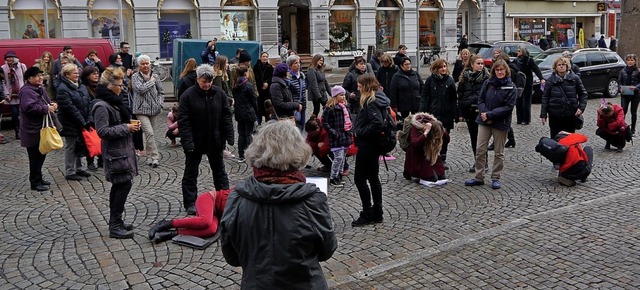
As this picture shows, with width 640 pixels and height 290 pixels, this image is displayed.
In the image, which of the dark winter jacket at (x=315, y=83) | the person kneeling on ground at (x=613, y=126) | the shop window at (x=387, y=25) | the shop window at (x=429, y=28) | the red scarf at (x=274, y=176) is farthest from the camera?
the shop window at (x=429, y=28)

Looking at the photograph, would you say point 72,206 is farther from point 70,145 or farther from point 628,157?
point 628,157

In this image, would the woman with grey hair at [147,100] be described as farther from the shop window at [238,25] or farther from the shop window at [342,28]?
the shop window at [342,28]

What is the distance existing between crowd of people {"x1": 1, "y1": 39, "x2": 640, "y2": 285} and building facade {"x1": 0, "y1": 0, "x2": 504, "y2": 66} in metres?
14.1

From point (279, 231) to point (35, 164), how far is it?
6985mm

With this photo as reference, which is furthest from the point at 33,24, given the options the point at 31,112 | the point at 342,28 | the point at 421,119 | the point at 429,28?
the point at 421,119

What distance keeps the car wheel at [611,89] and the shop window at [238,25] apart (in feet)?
52.5

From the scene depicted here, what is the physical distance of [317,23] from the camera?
1278 inches

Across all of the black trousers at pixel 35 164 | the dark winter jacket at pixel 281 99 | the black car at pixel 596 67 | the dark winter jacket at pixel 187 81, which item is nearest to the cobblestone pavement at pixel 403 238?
the black trousers at pixel 35 164

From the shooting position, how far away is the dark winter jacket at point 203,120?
303 inches

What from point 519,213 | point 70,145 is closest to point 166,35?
point 70,145

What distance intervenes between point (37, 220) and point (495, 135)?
5893 millimetres

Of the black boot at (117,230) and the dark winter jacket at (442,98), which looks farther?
the dark winter jacket at (442,98)

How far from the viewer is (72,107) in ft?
31.9

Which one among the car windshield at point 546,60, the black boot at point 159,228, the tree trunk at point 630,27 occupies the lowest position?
the black boot at point 159,228
